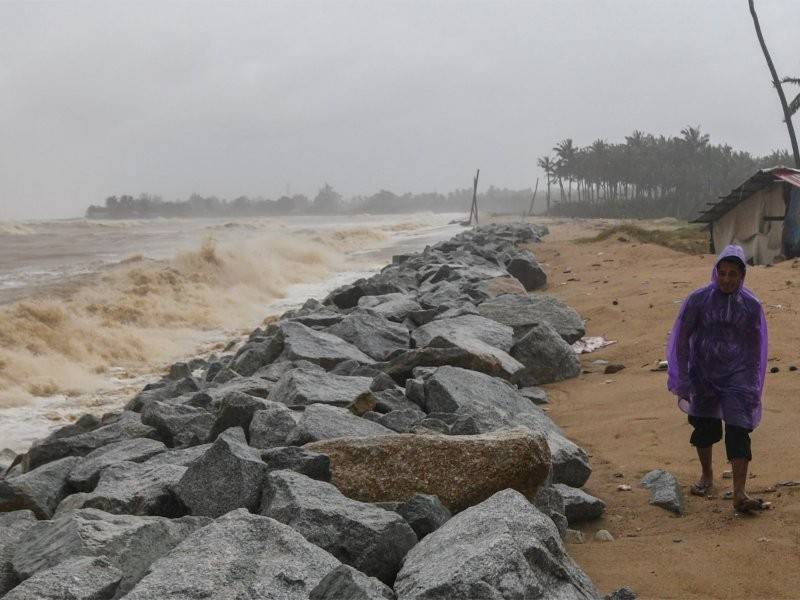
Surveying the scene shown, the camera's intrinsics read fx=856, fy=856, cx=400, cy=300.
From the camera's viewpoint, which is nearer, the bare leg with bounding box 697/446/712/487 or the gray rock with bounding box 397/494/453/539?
the gray rock with bounding box 397/494/453/539

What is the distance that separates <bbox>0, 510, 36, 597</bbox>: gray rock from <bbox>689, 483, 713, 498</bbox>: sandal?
323 cm

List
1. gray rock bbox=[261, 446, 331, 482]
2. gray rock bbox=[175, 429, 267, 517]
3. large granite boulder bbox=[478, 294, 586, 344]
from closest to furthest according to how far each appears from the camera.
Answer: gray rock bbox=[175, 429, 267, 517] < gray rock bbox=[261, 446, 331, 482] < large granite boulder bbox=[478, 294, 586, 344]

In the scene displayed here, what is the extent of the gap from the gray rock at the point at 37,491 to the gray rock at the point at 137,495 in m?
0.26

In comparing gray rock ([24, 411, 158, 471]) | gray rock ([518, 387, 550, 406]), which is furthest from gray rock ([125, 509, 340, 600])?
gray rock ([518, 387, 550, 406])

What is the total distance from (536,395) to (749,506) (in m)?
2.75

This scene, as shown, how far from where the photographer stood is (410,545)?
3.10 m

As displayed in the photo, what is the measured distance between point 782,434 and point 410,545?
3170 mm

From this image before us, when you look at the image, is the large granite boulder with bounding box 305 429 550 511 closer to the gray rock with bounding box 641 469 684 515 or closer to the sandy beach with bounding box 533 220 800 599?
the sandy beach with bounding box 533 220 800 599

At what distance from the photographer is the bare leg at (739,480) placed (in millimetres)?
4078

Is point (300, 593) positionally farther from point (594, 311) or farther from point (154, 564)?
point (594, 311)

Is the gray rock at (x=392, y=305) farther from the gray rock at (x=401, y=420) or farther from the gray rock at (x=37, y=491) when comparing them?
the gray rock at (x=37, y=491)

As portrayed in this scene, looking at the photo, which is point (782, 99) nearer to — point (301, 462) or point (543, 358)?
point (543, 358)

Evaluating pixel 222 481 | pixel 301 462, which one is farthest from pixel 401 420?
pixel 222 481

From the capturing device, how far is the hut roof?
1571cm
